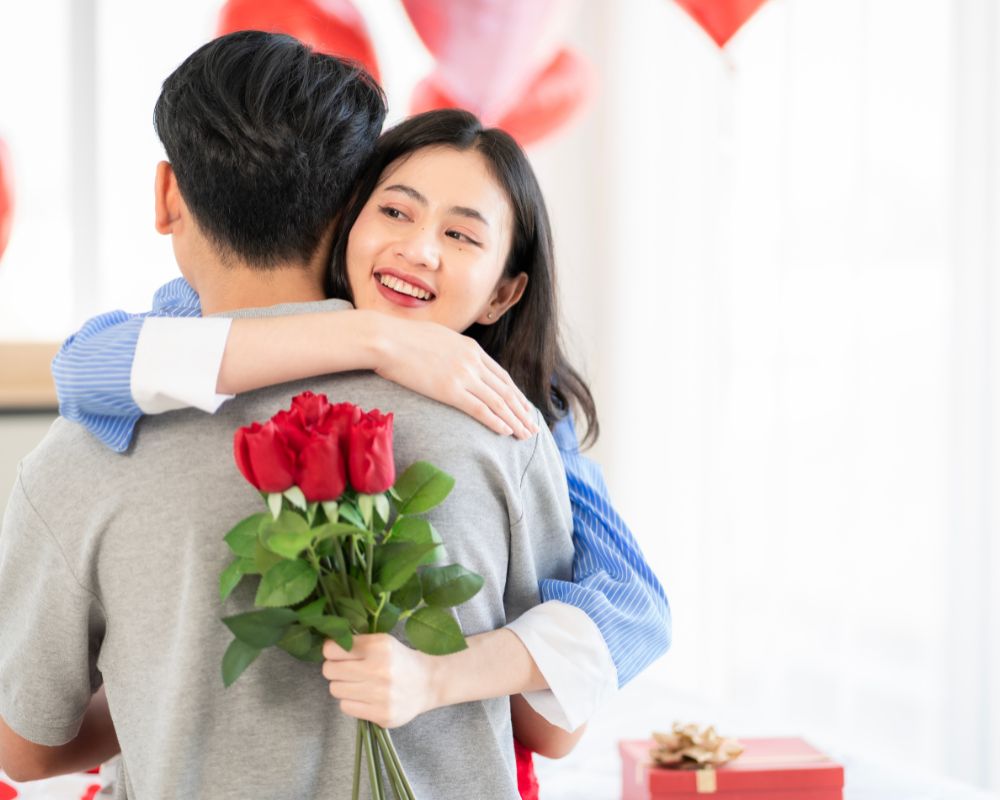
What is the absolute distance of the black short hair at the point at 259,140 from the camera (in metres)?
0.95

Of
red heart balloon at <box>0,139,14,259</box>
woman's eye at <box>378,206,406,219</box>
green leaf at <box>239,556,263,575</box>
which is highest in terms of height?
red heart balloon at <box>0,139,14,259</box>

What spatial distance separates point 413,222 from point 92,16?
6.14 ft

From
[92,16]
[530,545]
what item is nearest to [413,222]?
[530,545]

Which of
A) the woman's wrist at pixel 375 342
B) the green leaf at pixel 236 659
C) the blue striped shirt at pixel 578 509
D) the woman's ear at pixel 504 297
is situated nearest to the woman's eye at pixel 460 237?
the woman's ear at pixel 504 297

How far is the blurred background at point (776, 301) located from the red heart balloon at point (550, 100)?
0.07ft

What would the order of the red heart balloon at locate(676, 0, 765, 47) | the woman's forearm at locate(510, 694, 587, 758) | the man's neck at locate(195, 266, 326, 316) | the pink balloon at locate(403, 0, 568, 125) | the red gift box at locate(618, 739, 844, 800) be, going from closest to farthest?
the man's neck at locate(195, 266, 326, 316), the woman's forearm at locate(510, 694, 587, 758), the red gift box at locate(618, 739, 844, 800), the red heart balloon at locate(676, 0, 765, 47), the pink balloon at locate(403, 0, 568, 125)

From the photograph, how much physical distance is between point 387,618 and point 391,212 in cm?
56

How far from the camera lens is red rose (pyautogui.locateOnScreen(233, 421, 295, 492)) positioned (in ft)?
2.49

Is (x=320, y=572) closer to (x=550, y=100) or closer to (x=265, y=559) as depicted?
(x=265, y=559)

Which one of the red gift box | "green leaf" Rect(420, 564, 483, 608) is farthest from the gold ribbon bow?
"green leaf" Rect(420, 564, 483, 608)

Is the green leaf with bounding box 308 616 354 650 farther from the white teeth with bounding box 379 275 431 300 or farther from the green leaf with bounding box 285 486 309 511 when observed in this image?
the white teeth with bounding box 379 275 431 300

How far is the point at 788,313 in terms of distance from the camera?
9.29 ft

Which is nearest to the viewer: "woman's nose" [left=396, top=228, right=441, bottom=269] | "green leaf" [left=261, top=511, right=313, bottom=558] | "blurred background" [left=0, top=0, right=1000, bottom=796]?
"green leaf" [left=261, top=511, right=313, bottom=558]

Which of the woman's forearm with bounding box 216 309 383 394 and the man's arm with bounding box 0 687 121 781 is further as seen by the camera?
the man's arm with bounding box 0 687 121 781
